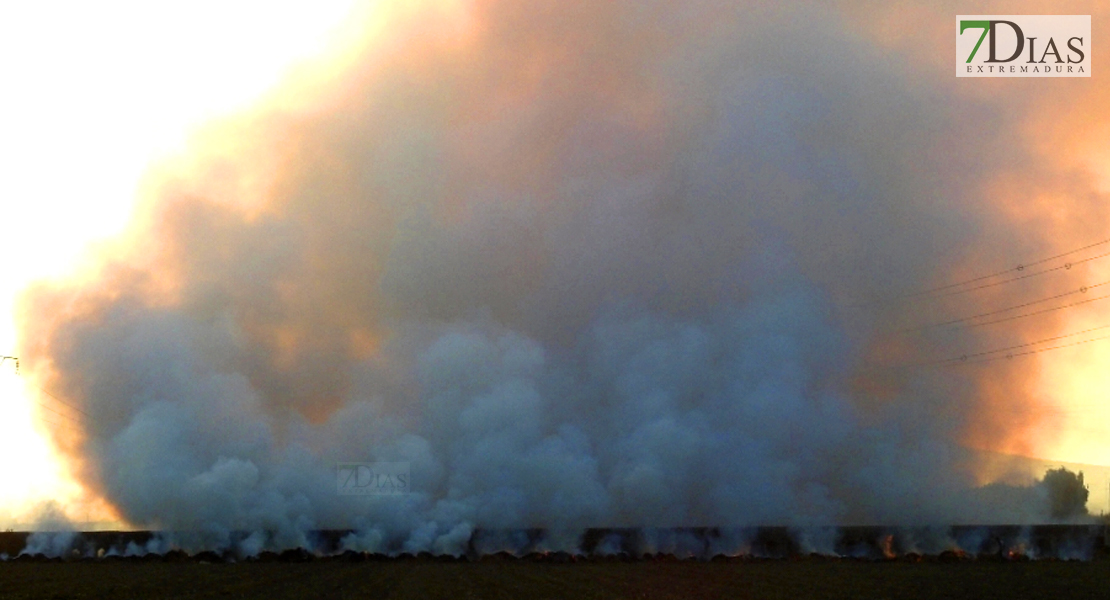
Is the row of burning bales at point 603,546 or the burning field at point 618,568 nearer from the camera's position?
the burning field at point 618,568

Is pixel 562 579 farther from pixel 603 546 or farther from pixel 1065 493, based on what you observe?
pixel 1065 493

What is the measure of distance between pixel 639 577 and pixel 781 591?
30.1 ft

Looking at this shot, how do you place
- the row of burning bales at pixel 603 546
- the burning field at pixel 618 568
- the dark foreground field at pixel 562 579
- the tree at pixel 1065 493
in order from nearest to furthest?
the dark foreground field at pixel 562 579
the burning field at pixel 618 568
the row of burning bales at pixel 603 546
the tree at pixel 1065 493

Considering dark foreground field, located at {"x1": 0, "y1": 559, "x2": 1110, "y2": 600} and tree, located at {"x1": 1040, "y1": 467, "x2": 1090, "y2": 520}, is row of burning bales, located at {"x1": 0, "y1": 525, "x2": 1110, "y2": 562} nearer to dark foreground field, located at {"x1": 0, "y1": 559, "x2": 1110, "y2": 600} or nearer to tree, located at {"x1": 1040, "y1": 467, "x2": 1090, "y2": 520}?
dark foreground field, located at {"x1": 0, "y1": 559, "x2": 1110, "y2": 600}

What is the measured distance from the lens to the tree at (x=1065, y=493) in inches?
3533

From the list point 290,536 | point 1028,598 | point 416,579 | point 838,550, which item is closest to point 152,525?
point 290,536

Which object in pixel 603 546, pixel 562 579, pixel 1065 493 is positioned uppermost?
pixel 1065 493

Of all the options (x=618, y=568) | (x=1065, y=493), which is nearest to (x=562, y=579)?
(x=618, y=568)

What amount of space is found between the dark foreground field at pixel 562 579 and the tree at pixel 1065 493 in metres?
28.7

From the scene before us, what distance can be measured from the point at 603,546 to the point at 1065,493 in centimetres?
5347

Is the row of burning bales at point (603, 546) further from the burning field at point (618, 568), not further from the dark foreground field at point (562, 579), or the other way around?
the dark foreground field at point (562, 579)

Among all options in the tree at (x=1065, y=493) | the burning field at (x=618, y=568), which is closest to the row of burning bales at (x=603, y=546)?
the burning field at (x=618, y=568)

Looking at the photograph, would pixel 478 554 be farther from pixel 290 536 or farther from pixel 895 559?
pixel 895 559

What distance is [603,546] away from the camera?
66188mm
